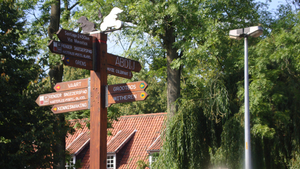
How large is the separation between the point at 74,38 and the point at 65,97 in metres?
1.10

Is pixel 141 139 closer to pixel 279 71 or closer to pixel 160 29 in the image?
pixel 160 29

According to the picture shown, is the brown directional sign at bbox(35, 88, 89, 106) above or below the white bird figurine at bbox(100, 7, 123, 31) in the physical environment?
below

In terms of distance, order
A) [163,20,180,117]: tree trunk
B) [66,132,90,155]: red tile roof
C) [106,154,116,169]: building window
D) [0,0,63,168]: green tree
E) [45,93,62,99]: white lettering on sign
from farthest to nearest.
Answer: [66,132,90,155]: red tile roof → [106,154,116,169]: building window → [163,20,180,117]: tree trunk → [0,0,63,168]: green tree → [45,93,62,99]: white lettering on sign

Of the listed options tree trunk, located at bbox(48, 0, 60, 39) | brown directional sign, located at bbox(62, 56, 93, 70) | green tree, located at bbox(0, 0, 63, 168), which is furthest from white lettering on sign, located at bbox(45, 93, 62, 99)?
tree trunk, located at bbox(48, 0, 60, 39)

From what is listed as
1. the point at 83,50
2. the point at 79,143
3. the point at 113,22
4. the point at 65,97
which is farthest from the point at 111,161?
the point at 113,22

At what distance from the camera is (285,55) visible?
12023 mm

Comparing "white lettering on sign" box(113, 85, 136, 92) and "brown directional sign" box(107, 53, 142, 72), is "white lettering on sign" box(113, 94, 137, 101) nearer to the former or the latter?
"white lettering on sign" box(113, 85, 136, 92)

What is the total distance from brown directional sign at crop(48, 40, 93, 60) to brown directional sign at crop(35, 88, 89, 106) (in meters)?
0.61

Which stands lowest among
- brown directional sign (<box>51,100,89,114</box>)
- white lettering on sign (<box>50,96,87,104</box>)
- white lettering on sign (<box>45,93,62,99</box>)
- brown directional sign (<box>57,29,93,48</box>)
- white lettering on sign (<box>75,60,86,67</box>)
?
brown directional sign (<box>51,100,89,114</box>)

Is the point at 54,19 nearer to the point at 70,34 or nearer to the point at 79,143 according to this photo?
the point at 70,34

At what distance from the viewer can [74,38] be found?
5.78 metres

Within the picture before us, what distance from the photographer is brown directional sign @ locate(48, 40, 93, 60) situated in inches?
214

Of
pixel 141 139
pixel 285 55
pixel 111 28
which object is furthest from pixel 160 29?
pixel 141 139

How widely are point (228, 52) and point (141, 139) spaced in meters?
12.9
